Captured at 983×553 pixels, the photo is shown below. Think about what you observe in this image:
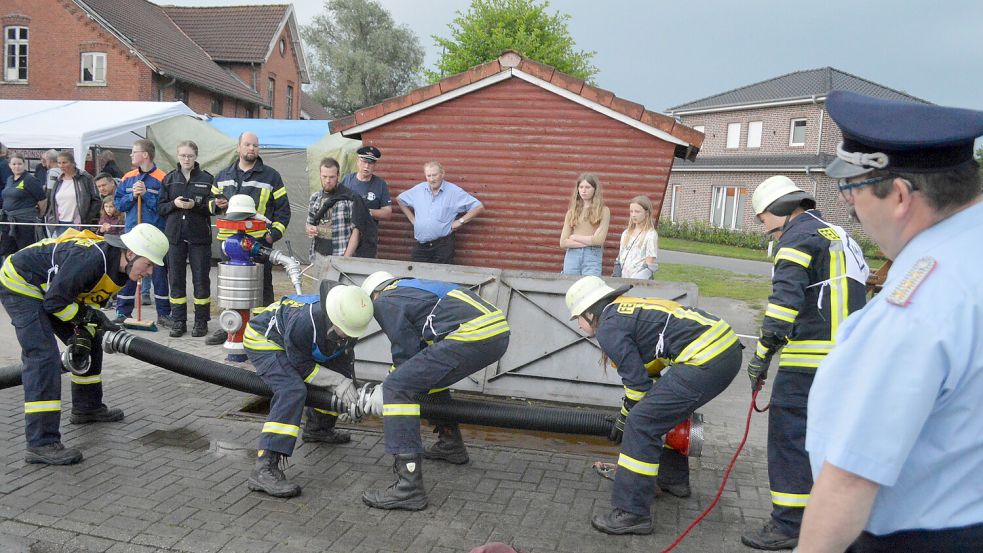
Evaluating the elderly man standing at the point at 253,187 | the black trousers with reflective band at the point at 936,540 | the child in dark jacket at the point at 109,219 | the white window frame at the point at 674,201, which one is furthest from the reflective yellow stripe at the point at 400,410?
the white window frame at the point at 674,201

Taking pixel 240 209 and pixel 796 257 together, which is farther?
pixel 240 209

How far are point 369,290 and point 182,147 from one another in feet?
15.8

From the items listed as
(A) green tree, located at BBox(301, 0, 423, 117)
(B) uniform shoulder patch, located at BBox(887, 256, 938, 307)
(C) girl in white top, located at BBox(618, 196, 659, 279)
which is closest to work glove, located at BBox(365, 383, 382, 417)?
(C) girl in white top, located at BBox(618, 196, 659, 279)

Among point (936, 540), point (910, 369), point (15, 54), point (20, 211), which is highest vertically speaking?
point (15, 54)

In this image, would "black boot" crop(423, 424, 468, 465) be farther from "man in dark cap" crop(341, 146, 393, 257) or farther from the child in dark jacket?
the child in dark jacket

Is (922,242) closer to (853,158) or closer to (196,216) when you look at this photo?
(853,158)

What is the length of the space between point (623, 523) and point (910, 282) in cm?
328

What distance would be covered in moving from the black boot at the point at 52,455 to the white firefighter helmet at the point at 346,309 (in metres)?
2.06

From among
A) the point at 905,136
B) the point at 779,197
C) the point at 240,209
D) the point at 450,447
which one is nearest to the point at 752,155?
the point at 240,209

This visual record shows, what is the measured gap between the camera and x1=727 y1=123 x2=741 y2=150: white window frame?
40.0 metres

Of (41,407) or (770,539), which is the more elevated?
(41,407)

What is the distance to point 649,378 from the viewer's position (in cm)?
463

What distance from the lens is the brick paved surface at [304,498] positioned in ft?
13.9

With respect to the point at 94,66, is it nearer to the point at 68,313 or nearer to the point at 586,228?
the point at 586,228
